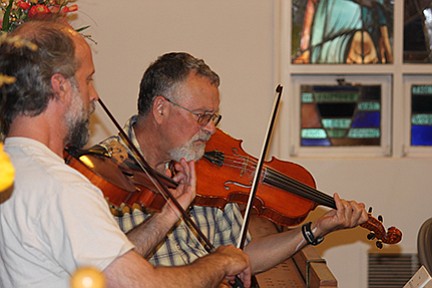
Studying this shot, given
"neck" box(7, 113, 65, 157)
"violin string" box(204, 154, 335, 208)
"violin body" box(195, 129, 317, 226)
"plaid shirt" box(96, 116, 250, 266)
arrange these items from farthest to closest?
"violin string" box(204, 154, 335, 208) < "violin body" box(195, 129, 317, 226) < "plaid shirt" box(96, 116, 250, 266) < "neck" box(7, 113, 65, 157)

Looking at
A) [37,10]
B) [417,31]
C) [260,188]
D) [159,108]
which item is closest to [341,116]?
[417,31]

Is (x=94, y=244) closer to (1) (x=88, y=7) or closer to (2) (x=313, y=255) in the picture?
(2) (x=313, y=255)

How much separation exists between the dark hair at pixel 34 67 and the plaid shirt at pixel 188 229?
0.58 m

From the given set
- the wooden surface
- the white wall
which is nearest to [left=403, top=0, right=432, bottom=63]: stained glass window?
the white wall

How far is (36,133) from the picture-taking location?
1.54 m

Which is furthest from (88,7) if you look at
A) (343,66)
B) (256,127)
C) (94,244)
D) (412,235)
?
(94,244)

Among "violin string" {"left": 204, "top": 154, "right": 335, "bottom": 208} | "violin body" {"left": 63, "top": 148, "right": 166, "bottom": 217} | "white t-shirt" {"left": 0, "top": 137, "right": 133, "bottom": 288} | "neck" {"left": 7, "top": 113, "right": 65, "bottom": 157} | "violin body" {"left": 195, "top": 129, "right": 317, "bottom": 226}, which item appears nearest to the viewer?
"white t-shirt" {"left": 0, "top": 137, "right": 133, "bottom": 288}

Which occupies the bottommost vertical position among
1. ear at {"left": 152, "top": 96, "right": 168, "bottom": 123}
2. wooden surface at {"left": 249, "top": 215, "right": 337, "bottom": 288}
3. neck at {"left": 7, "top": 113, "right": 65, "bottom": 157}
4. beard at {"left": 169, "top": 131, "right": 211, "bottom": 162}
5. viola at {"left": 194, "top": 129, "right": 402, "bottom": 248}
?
wooden surface at {"left": 249, "top": 215, "right": 337, "bottom": 288}

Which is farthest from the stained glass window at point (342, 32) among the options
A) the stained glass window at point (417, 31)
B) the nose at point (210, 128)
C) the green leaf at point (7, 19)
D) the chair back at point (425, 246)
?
the green leaf at point (7, 19)

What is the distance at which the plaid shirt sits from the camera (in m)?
2.35

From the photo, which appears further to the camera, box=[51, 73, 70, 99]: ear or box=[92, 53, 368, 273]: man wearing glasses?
box=[92, 53, 368, 273]: man wearing glasses

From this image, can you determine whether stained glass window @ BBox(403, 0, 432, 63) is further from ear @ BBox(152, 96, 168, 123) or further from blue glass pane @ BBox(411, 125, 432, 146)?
ear @ BBox(152, 96, 168, 123)

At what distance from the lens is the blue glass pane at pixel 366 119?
3896 mm

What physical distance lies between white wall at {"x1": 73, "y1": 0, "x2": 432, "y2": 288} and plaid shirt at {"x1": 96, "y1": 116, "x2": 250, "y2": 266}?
1.18 meters
